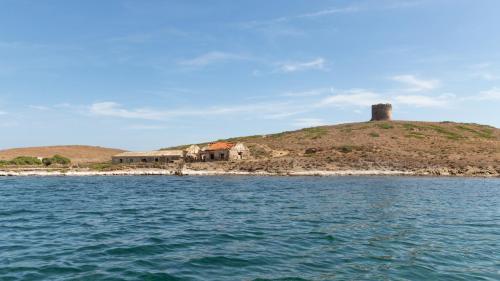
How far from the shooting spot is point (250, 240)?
19453 millimetres

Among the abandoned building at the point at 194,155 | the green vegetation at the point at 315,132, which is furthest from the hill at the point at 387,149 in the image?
the abandoned building at the point at 194,155

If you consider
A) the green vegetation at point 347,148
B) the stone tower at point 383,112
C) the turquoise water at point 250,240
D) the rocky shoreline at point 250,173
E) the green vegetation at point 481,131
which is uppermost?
the stone tower at point 383,112

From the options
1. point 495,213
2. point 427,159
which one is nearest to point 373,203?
point 495,213

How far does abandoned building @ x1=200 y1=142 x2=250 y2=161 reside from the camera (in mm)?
94562

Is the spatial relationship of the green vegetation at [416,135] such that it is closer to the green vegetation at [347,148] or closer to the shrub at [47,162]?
the green vegetation at [347,148]

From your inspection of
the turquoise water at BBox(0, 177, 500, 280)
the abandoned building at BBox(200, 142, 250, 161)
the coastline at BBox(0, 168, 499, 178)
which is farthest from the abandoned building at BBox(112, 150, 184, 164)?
the turquoise water at BBox(0, 177, 500, 280)

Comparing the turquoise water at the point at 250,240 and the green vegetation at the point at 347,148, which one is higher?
the green vegetation at the point at 347,148

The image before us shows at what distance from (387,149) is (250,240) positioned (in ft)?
279

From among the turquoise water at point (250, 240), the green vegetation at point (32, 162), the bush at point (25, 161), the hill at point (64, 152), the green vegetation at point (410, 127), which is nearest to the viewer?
the turquoise water at point (250, 240)

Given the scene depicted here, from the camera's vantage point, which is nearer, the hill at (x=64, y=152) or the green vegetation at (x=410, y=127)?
the green vegetation at (x=410, y=127)

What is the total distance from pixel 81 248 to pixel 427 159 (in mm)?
82261

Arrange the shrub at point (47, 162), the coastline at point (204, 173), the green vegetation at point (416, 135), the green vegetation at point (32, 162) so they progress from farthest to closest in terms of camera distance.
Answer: the green vegetation at point (416, 135), the shrub at point (47, 162), the green vegetation at point (32, 162), the coastline at point (204, 173)

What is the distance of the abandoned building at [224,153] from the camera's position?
310 ft

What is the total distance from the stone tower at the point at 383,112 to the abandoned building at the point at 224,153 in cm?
7513
